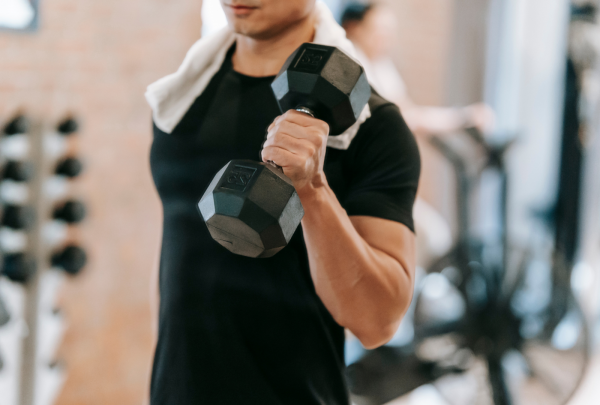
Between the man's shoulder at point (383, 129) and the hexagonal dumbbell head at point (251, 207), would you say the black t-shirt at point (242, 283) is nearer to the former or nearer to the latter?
the man's shoulder at point (383, 129)

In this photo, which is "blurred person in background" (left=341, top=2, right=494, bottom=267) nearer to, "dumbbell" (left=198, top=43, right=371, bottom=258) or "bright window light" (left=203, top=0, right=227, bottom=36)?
"bright window light" (left=203, top=0, right=227, bottom=36)

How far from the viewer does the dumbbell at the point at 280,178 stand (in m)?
0.44

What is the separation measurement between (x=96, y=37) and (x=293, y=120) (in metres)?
1.24

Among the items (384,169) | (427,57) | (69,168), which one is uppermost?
(384,169)

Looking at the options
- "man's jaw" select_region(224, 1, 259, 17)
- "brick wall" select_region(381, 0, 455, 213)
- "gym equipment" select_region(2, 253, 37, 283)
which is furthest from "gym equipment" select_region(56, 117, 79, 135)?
"brick wall" select_region(381, 0, 455, 213)

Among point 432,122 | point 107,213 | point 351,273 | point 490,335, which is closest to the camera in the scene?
point 351,273

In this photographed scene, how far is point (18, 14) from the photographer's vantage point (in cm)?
103

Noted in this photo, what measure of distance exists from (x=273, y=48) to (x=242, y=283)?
30 cm

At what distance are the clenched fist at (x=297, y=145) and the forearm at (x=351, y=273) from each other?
0.04m

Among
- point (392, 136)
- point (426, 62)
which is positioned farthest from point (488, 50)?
point (392, 136)

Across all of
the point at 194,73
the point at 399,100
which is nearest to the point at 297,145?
the point at 194,73

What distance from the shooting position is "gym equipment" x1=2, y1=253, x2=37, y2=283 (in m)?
1.31

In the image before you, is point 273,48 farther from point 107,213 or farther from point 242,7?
point 107,213

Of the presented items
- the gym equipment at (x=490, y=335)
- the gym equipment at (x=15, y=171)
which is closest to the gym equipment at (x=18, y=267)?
the gym equipment at (x=15, y=171)
